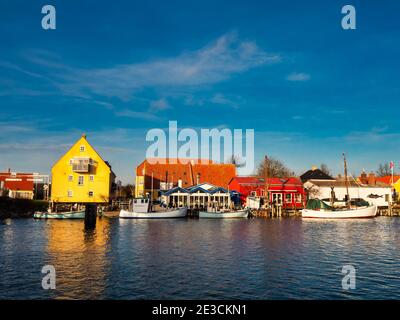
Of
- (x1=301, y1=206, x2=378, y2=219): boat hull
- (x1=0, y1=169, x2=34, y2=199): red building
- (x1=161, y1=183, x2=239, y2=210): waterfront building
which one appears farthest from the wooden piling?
(x1=0, y1=169, x2=34, y2=199): red building

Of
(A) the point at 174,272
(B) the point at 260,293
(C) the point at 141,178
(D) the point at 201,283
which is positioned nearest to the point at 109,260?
(A) the point at 174,272

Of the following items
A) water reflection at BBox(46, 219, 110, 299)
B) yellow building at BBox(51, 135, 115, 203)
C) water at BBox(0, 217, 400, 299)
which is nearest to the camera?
water at BBox(0, 217, 400, 299)

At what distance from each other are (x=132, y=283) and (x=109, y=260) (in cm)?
663

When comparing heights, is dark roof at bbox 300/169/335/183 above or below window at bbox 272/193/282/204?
above

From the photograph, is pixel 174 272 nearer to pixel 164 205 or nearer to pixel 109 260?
pixel 109 260

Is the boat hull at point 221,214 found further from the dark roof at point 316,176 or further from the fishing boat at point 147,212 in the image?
the dark roof at point 316,176

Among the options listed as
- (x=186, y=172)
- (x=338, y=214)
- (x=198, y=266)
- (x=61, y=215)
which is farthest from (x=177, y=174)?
(x=198, y=266)

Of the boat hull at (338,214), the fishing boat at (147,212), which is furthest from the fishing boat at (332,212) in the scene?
the fishing boat at (147,212)

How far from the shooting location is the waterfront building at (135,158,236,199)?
8188 centimetres

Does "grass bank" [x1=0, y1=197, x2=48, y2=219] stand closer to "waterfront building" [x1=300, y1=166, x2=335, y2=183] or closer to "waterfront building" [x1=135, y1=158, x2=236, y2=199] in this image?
"waterfront building" [x1=135, y1=158, x2=236, y2=199]

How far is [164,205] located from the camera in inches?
2842

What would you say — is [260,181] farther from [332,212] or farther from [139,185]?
[139,185]

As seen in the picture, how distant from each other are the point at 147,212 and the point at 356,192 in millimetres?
47350

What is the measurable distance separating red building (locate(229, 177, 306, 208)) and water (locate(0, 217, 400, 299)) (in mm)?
42233
